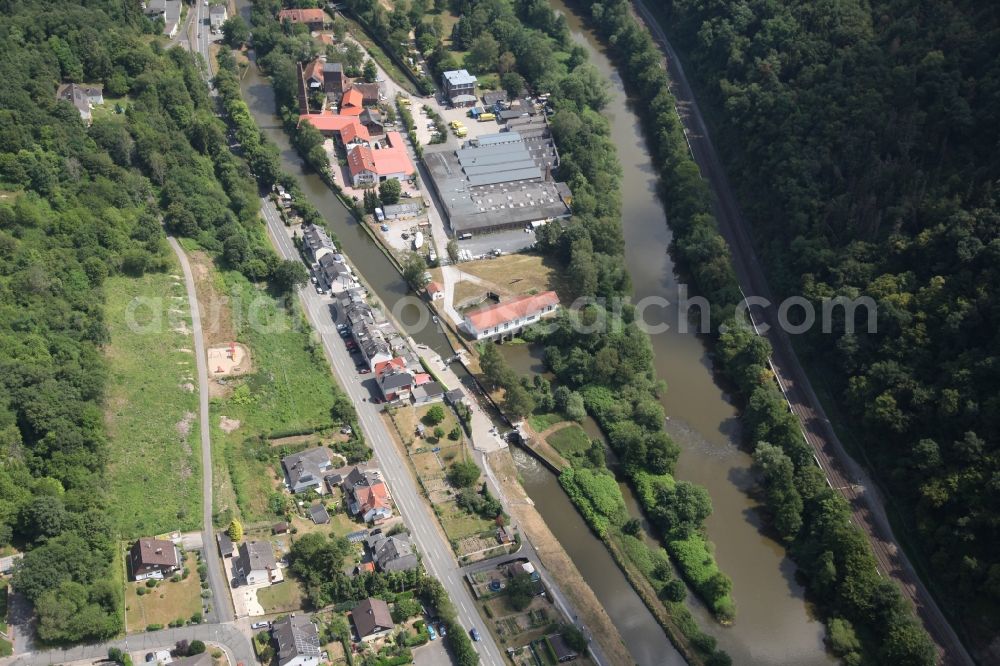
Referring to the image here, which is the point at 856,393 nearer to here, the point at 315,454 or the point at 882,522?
the point at 882,522

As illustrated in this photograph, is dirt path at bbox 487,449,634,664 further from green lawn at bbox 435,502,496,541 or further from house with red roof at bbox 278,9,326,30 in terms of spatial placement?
house with red roof at bbox 278,9,326,30

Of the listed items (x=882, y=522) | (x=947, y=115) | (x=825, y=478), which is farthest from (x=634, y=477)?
(x=947, y=115)

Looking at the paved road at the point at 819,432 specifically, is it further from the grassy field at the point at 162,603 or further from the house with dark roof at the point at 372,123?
the grassy field at the point at 162,603

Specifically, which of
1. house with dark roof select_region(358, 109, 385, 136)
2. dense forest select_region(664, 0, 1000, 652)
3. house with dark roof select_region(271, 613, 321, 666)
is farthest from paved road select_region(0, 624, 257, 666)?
house with dark roof select_region(358, 109, 385, 136)

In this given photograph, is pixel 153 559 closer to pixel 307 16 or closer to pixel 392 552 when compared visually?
pixel 392 552

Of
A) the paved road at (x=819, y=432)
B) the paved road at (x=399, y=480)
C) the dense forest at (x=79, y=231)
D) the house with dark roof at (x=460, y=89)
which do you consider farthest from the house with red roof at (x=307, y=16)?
the paved road at (x=819, y=432)

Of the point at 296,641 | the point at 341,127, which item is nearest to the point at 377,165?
the point at 341,127

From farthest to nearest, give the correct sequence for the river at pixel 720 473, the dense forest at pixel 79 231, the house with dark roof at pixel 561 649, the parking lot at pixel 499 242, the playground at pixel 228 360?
the parking lot at pixel 499 242 → the playground at pixel 228 360 → the river at pixel 720 473 → the dense forest at pixel 79 231 → the house with dark roof at pixel 561 649
